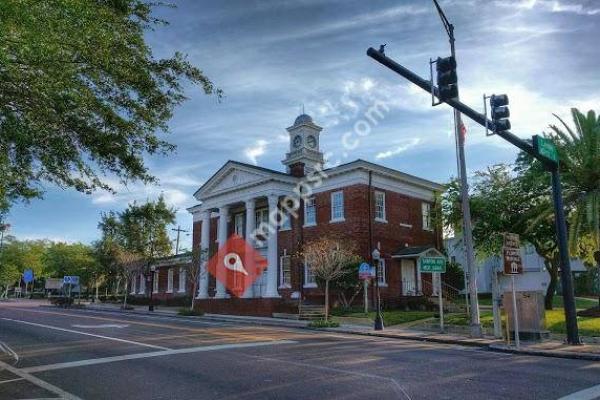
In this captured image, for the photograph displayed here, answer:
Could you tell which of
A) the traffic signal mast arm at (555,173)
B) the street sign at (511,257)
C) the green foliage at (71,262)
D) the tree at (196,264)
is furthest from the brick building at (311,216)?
the green foliage at (71,262)

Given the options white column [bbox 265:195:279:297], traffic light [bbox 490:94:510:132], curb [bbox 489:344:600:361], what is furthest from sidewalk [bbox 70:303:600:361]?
white column [bbox 265:195:279:297]

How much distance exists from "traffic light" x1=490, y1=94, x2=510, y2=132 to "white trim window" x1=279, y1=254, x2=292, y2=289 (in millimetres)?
25486

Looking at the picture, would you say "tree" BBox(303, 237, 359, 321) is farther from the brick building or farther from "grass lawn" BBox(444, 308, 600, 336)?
"grass lawn" BBox(444, 308, 600, 336)

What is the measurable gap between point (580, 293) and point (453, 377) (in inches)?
1700

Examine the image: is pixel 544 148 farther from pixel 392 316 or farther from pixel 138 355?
pixel 138 355

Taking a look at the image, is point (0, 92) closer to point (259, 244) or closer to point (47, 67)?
point (47, 67)

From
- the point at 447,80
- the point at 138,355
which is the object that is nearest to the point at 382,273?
the point at 138,355

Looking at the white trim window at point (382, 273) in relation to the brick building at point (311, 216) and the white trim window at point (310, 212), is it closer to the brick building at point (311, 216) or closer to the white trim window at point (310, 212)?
A: the brick building at point (311, 216)

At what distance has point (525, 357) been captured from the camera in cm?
1420

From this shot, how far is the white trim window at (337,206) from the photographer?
3450cm

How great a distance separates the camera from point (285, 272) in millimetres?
37688

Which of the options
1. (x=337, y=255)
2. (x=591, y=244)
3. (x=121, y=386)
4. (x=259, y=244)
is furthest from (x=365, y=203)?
(x=121, y=386)

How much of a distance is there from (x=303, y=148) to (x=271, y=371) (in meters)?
29.4

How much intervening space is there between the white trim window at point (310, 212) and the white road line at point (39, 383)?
25560mm
